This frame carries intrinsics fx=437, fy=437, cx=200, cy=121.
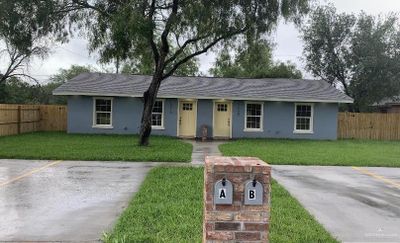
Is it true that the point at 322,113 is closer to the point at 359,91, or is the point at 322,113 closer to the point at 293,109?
the point at 293,109

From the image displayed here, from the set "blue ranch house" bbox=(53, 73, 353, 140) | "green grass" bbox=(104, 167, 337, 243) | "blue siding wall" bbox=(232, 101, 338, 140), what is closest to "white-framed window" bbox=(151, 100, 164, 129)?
"blue ranch house" bbox=(53, 73, 353, 140)

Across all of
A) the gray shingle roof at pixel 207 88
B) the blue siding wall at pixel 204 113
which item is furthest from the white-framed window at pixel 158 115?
the blue siding wall at pixel 204 113

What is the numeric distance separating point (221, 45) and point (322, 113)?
952cm

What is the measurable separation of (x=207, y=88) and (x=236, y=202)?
2186 centimetres

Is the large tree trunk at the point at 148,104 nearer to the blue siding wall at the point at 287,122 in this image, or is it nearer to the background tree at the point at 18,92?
the blue siding wall at the point at 287,122

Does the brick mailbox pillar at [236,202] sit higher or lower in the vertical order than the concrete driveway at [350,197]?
higher

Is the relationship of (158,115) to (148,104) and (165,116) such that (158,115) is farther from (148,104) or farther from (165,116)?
(148,104)

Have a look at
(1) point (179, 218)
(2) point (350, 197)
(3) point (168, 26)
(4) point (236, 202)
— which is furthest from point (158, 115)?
(4) point (236, 202)

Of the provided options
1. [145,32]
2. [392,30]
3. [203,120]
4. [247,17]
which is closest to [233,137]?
[203,120]

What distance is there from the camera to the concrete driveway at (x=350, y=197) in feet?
20.4

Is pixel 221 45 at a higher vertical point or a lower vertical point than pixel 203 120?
higher

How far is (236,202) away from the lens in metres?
3.65

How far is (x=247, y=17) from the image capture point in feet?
55.8

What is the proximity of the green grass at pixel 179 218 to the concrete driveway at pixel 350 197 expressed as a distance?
0.36m
